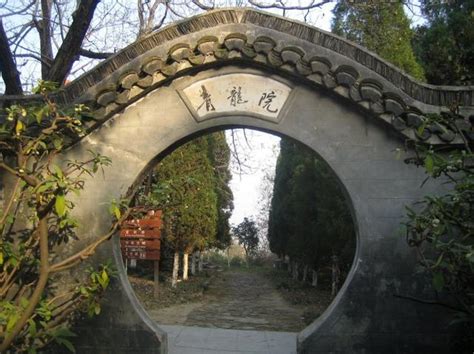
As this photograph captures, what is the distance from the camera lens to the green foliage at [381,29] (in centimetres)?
1033

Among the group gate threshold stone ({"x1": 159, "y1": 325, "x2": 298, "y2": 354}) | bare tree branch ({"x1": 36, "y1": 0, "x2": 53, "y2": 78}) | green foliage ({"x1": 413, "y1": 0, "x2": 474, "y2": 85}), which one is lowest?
gate threshold stone ({"x1": 159, "y1": 325, "x2": 298, "y2": 354})

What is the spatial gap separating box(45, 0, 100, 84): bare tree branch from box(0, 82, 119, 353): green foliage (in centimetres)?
284

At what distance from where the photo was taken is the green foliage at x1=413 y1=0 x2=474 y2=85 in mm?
9430

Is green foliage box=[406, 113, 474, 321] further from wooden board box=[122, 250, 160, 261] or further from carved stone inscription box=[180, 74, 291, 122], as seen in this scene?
wooden board box=[122, 250, 160, 261]

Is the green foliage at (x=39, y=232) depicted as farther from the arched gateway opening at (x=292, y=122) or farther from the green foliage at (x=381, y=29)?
the green foliage at (x=381, y=29)

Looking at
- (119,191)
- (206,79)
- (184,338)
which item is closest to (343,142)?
(206,79)

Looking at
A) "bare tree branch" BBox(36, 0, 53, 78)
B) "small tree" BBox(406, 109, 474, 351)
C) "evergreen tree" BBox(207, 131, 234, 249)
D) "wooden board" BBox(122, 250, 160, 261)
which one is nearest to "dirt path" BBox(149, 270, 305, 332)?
"wooden board" BBox(122, 250, 160, 261)

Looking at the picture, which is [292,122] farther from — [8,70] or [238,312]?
[238,312]

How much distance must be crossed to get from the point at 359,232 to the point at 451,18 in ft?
19.8

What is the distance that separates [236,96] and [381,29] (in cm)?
628

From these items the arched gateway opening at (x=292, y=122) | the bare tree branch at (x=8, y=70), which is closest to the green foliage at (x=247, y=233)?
the bare tree branch at (x=8, y=70)

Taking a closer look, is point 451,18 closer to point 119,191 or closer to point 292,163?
point 119,191

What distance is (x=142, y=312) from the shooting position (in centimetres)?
568

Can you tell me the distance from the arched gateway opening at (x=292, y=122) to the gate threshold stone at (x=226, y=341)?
181 centimetres
